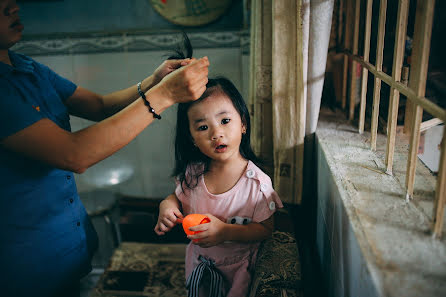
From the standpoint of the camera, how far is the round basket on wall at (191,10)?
2076 millimetres

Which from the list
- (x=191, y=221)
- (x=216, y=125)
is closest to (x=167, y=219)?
(x=191, y=221)

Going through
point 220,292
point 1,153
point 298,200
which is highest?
point 1,153

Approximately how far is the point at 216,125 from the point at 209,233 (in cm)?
36

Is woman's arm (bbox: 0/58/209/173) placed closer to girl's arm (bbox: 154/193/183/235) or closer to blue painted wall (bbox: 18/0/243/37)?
girl's arm (bbox: 154/193/183/235)

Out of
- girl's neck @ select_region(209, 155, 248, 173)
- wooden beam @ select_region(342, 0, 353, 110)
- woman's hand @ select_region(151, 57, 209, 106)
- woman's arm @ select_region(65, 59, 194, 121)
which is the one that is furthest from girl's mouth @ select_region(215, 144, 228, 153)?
wooden beam @ select_region(342, 0, 353, 110)

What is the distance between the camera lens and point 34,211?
976 mm

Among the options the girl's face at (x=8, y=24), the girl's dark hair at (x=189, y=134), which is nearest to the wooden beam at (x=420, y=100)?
the girl's dark hair at (x=189, y=134)

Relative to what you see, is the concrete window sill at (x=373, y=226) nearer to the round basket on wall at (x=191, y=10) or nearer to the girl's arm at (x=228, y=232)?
the girl's arm at (x=228, y=232)

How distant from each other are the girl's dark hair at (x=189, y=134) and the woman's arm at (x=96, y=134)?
0.25 metres

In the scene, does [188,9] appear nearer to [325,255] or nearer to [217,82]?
[217,82]

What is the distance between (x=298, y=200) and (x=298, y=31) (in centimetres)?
75

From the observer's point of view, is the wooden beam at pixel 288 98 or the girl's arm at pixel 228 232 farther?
the wooden beam at pixel 288 98

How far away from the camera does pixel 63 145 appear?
0.82m

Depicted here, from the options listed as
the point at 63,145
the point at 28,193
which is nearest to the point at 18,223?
the point at 28,193
